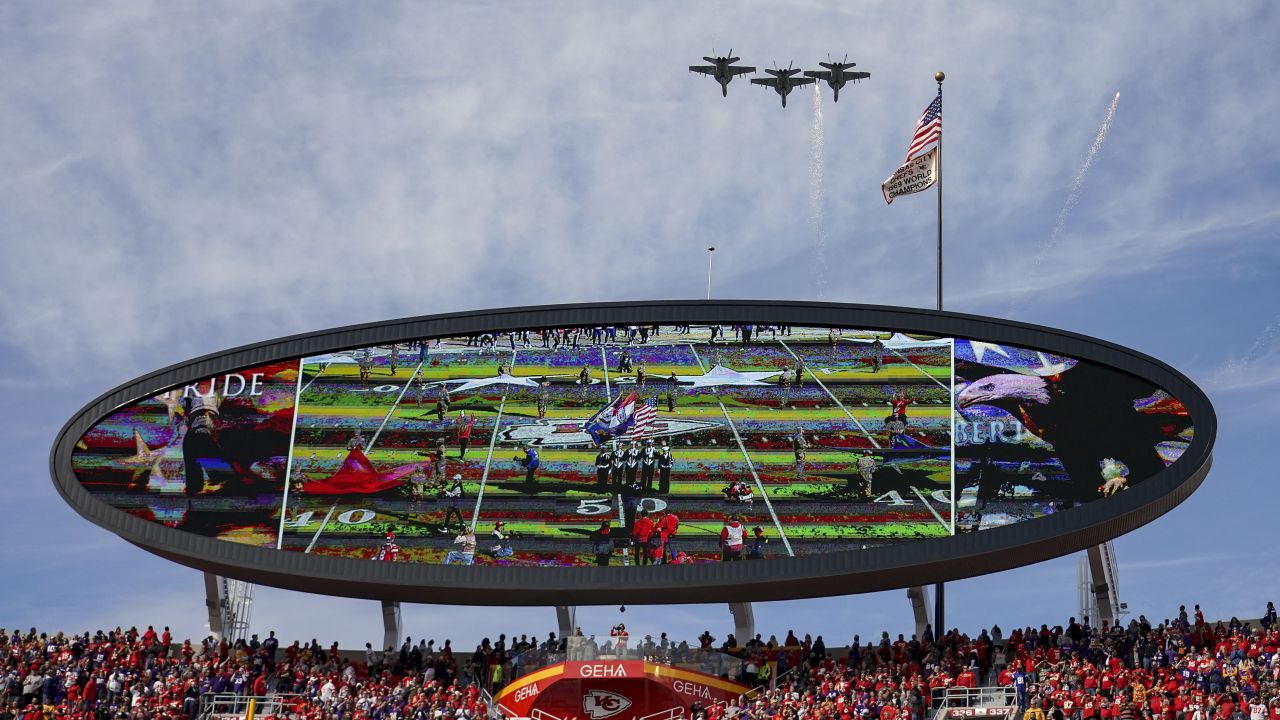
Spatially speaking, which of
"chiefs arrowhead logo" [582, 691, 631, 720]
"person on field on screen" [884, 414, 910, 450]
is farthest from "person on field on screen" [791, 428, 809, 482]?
"chiefs arrowhead logo" [582, 691, 631, 720]

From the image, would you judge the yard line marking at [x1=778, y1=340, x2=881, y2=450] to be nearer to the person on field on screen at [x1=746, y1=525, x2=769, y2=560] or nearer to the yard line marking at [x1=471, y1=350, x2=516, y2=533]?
the person on field on screen at [x1=746, y1=525, x2=769, y2=560]

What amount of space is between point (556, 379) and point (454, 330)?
3423 mm

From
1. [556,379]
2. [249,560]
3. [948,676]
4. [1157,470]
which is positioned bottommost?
[948,676]

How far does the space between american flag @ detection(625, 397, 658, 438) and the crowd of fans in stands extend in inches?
235

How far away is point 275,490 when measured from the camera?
42.8 m

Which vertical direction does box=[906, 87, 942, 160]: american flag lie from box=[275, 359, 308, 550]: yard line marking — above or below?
above

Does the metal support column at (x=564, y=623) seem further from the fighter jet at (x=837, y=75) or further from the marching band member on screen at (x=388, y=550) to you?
the fighter jet at (x=837, y=75)

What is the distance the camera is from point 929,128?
4797 cm

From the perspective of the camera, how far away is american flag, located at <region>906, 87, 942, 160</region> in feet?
157

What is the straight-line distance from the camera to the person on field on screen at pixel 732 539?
132ft

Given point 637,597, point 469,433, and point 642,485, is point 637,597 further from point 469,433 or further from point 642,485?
point 469,433

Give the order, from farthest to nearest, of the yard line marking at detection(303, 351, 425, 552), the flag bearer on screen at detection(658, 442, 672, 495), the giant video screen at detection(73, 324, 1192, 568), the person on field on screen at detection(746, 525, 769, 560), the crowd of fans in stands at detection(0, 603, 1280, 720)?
the flag bearer on screen at detection(658, 442, 672, 495), the yard line marking at detection(303, 351, 425, 552), the giant video screen at detection(73, 324, 1192, 568), the person on field on screen at detection(746, 525, 769, 560), the crowd of fans in stands at detection(0, 603, 1280, 720)

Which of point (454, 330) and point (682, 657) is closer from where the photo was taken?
point (682, 657)

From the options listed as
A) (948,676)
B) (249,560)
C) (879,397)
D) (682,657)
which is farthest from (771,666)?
(249,560)
